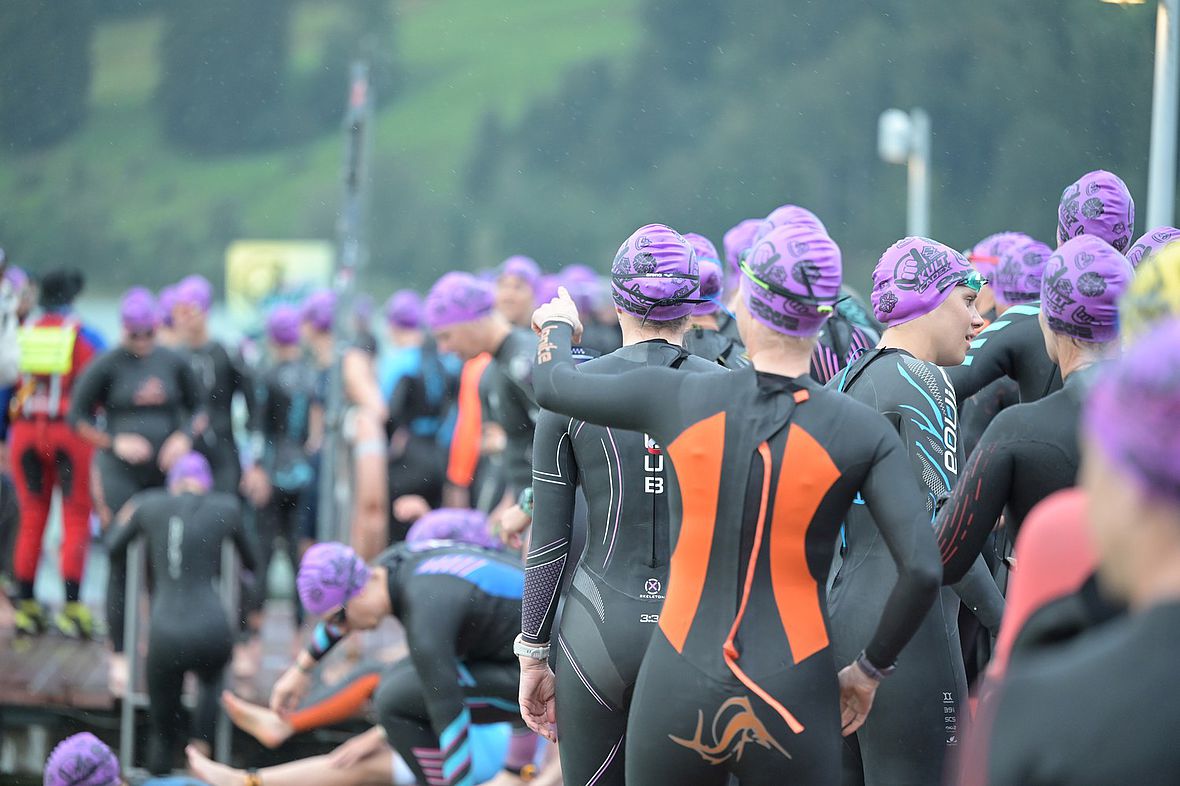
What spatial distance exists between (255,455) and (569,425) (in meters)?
6.91

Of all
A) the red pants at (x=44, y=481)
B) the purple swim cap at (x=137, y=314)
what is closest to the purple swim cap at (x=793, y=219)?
the purple swim cap at (x=137, y=314)

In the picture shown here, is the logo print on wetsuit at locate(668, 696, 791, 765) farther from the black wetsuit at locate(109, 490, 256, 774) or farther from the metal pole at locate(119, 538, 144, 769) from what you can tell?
the metal pole at locate(119, 538, 144, 769)

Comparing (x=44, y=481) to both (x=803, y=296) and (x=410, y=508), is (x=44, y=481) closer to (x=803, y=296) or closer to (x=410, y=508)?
(x=410, y=508)

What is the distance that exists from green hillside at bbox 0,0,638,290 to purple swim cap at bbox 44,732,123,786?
1281 inches

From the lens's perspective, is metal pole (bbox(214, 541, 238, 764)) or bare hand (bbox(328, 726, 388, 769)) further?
metal pole (bbox(214, 541, 238, 764))

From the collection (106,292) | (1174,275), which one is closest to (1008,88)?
(106,292)

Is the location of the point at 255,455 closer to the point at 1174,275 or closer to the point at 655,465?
the point at 655,465

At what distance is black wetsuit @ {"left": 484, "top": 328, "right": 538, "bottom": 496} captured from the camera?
6.55 metres

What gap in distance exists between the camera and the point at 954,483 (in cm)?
377

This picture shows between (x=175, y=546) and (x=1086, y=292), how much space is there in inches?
210

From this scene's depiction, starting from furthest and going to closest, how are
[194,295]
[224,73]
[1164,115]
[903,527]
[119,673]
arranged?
1. [224,73]
2. [194,295]
3. [119,673]
4. [1164,115]
5. [903,527]

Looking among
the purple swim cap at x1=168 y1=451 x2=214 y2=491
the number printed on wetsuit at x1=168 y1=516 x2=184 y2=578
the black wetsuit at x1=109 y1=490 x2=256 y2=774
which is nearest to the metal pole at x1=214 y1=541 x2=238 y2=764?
the black wetsuit at x1=109 y1=490 x2=256 y2=774

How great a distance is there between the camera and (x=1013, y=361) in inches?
185

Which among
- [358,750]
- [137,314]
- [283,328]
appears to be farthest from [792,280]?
[283,328]
